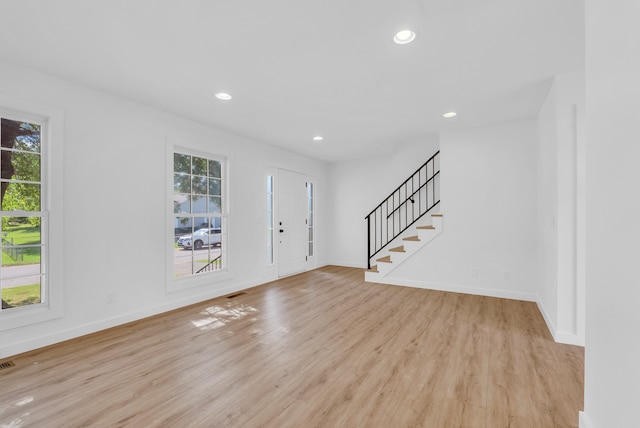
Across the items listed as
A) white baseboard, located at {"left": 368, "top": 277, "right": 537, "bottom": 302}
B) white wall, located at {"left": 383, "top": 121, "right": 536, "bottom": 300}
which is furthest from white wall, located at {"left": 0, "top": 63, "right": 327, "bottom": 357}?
white wall, located at {"left": 383, "top": 121, "right": 536, "bottom": 300}

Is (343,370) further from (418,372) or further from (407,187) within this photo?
(407,187)

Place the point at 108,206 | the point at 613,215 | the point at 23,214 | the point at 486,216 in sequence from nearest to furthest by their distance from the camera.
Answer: the point at 613,215
the point at 23,214
the point at 108,206
the point at 486,216

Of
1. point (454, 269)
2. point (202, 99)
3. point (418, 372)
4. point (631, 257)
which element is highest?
point (202, 99)

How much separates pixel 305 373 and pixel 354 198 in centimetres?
492

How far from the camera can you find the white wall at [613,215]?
1.01 m

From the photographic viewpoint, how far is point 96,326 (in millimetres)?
2965

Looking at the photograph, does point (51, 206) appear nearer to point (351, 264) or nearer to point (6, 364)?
point (6, 364)

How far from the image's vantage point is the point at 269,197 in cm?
542

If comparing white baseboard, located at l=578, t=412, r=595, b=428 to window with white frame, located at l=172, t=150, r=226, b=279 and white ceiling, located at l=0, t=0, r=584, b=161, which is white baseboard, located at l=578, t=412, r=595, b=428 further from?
window with white frame, located at l=172, t=150, r=226, b=279

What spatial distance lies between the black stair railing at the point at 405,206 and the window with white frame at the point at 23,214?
479 centimetres

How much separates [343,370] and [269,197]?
3.75 meters

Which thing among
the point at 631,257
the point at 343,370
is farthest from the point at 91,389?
the point at 631,257

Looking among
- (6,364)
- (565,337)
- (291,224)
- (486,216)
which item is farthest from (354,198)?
(6,364)

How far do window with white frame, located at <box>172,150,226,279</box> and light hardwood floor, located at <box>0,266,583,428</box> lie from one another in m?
A: 0.80
